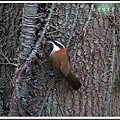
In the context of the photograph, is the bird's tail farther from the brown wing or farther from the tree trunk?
the tree trunk

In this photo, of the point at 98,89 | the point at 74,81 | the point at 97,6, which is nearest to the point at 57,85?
the point at 74,81

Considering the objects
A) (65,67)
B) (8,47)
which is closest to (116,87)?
(65,67)

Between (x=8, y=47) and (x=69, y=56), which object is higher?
(x=8, y=47)

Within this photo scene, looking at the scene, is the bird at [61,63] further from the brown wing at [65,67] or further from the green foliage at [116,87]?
the green foliage at [116,87]

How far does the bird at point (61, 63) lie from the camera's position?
9.19 feet

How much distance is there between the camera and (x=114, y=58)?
9.88ft

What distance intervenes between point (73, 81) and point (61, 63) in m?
0.20

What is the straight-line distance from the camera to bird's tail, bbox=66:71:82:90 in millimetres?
2818

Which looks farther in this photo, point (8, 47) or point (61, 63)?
point (8, 47)

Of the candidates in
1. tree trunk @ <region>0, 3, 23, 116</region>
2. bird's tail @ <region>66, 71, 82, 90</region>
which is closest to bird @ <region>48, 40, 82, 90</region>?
bird's tail @ <region>66, 71, 82, 90</region>

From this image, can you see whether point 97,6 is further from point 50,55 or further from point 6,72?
point 6,72

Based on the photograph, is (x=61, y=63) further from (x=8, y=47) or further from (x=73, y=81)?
(x=8, y=47)

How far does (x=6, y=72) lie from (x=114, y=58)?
1.08 meters

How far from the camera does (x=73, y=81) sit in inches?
111
